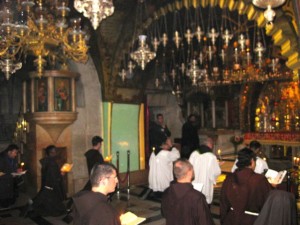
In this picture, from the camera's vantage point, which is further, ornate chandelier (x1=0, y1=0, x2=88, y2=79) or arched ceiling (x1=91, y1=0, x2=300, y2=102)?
arched ceiling (x1=91, y1=0, x2=300, y2=102)

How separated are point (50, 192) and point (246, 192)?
4871mm

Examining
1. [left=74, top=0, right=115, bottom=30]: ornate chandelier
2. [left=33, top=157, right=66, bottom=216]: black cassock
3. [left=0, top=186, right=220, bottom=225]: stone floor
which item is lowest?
[left=0, top=186, right=220, bottom=225]: stone floor

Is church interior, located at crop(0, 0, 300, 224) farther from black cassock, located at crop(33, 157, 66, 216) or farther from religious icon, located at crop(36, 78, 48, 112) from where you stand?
black cassock, located at crop(33, 157, 66, 216)

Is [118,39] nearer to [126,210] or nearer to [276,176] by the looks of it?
[126,210]

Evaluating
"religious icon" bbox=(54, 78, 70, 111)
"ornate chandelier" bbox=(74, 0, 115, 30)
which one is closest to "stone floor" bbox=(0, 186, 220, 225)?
"religious icon" bbox=(54, 78, 70, 111)

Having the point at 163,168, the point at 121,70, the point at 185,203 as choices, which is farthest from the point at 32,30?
the point at 163,168

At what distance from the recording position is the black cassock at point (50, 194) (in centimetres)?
721

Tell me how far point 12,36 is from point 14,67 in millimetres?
932

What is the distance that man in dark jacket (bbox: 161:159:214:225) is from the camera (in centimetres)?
317

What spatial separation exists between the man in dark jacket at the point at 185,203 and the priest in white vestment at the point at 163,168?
5.45 meters

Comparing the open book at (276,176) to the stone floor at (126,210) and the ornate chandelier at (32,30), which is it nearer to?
the stone floor at (126,210)

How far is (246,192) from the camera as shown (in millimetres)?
3836

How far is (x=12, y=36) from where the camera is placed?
18.8ft

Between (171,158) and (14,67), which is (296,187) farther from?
(14,67)
